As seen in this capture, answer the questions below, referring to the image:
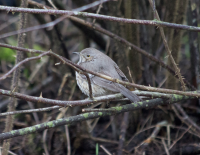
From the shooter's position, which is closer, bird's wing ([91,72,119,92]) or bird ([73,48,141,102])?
bird's wing ([91,72,119,92])

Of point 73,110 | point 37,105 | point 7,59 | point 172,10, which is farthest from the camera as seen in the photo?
point 7,59

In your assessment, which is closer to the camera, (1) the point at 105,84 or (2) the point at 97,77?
(1) the point at 105,84

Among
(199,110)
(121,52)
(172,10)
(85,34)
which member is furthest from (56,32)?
(199,110)

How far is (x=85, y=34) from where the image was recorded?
519 centimetres

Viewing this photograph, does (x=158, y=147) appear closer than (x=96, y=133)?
Result: Yes

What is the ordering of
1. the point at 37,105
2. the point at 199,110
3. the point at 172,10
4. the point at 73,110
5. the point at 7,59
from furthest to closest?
the point at 7,59 → the point at 37,105 → the point at 73,110 → the point at 199,110 → the point at 172,10

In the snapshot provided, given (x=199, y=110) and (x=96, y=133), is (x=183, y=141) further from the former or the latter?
(x=96, y=133)

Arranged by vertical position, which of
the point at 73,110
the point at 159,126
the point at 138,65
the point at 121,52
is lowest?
the point at 159,126

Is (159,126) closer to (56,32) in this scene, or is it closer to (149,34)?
(149,34)

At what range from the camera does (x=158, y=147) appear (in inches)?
155

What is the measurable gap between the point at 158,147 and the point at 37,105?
2638 millimetres

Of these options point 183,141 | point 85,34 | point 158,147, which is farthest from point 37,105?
point 183,141

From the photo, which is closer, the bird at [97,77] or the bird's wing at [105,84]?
the bird's wing at [105,84]

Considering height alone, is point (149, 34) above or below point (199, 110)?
above
